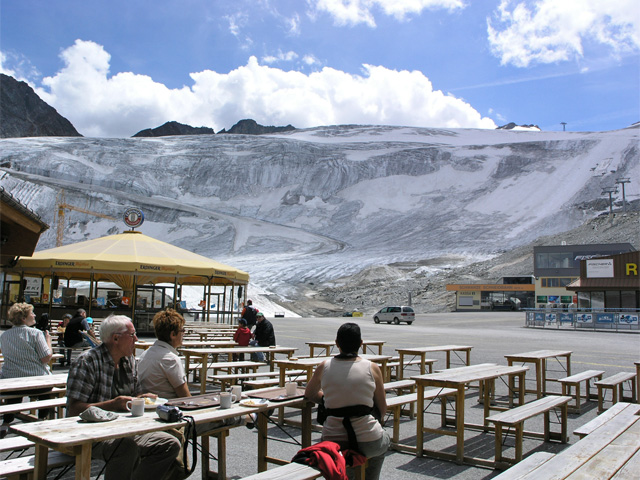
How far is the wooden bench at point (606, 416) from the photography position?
4.94m

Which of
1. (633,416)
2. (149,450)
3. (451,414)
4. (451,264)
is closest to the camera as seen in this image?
(149,450)

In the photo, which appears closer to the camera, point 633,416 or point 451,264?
point 633,416

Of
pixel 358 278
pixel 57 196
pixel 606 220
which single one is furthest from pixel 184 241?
pixel 606 220

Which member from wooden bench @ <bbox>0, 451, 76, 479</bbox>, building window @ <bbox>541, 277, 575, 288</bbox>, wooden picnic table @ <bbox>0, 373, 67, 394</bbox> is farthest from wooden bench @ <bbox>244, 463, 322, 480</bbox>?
building window @ <bbox>541, 277, 575, 288</bbox>

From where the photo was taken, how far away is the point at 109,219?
7469 cm

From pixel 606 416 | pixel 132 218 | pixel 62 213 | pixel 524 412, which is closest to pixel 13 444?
pixel 524 412

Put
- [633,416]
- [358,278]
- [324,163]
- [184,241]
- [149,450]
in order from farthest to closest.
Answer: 1. [324,163]
2. [184,241]
3. [358,278]
4. [633,416]
5. [149,450]

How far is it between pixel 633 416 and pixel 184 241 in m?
70.6

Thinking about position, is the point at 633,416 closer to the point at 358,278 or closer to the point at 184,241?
the point at 358,278

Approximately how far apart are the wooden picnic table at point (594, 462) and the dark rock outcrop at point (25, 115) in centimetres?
19606

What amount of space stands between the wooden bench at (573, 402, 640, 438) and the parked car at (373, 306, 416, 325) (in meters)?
29.2

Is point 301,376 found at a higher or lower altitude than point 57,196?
lower

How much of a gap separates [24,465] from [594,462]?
12.7ft

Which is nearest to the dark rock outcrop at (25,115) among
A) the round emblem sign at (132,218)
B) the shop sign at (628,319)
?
the round emblem sign at (132,218)
